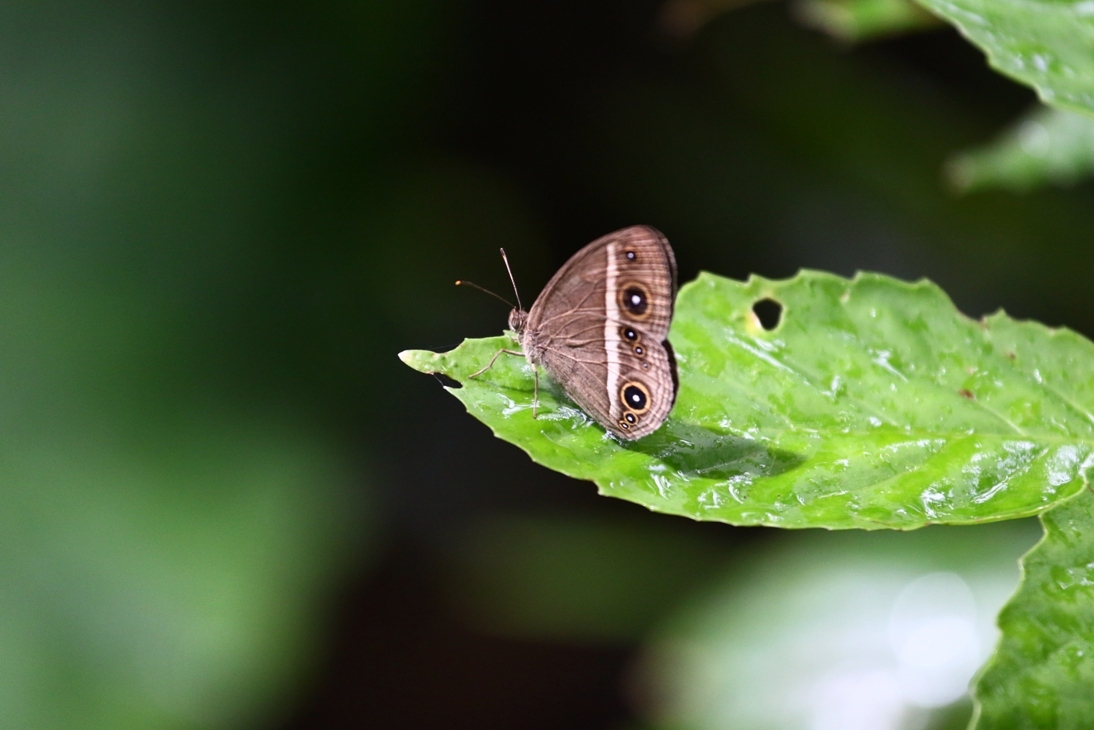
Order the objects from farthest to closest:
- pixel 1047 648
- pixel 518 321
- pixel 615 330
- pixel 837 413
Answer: pixel 518 321 → pixel 615 330 → pixel 837 413 → pixel 1047 648

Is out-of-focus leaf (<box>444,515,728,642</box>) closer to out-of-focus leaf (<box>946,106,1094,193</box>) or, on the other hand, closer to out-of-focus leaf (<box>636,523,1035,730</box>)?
out-of-focus leaf (<box>636,523,1035,730</box>)

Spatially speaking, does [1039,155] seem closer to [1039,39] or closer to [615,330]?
[1039,39]

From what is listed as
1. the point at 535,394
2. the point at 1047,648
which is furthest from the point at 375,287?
the point at 1047,648

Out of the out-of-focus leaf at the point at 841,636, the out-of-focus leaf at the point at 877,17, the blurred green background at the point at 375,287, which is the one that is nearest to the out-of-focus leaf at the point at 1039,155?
the out-of-focus leaf at the point at 877,17

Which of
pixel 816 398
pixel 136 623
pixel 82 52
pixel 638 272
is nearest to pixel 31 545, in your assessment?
pixel 136 623

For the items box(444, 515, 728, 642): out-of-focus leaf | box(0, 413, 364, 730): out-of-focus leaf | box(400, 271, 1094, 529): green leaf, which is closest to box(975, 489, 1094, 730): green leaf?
box(400, 271, 1094, 529): green leaf

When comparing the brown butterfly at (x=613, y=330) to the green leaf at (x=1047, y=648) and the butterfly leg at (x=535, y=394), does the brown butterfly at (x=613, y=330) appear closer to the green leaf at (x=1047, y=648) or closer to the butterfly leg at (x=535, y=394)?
the butterfly leg at (x=535, y=394)

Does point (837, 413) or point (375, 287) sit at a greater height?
point (375, 287)
